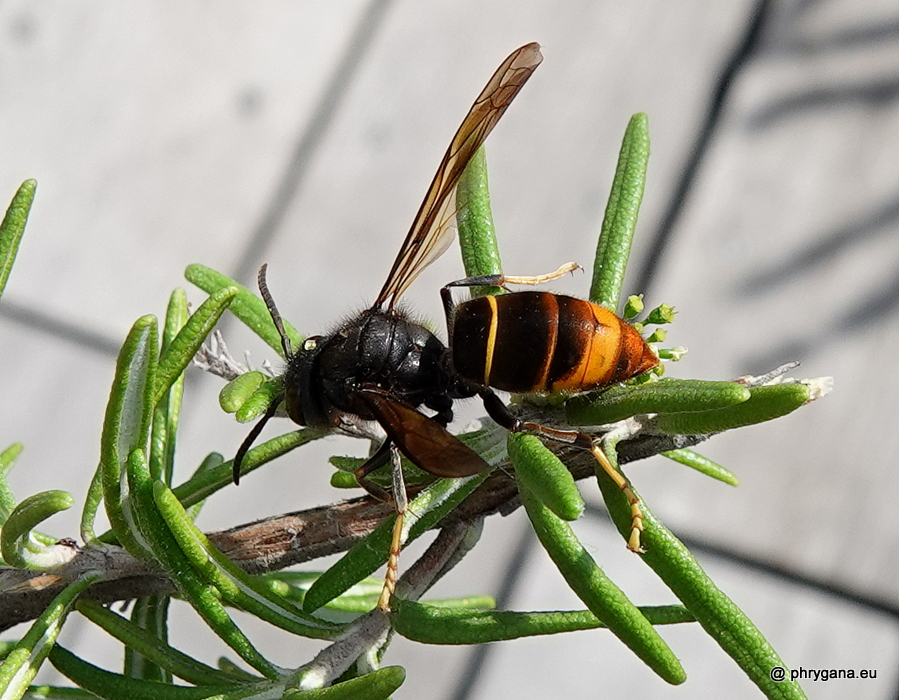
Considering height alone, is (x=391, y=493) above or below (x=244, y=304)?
below

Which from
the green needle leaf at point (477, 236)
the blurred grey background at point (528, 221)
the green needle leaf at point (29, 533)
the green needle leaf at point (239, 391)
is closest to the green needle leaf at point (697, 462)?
the green needle leaf at point (477, 236)

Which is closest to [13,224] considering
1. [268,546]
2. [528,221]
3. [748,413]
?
[268,546]

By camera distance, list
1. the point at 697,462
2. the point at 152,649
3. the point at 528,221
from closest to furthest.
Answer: the point at 152,649 < the point at 697,462 < the point at 528,221

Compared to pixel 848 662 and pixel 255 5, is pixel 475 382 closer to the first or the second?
pixel 848 662

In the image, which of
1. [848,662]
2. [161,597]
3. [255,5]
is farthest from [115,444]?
[255,5]

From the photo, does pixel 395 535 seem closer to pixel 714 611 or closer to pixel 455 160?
pixel 714 611

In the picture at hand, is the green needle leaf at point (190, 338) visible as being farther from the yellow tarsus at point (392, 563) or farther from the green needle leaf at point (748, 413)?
the green needle leaf at point (748, 413)
